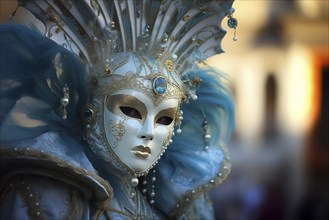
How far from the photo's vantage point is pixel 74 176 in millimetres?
1980

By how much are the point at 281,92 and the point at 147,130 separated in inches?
234

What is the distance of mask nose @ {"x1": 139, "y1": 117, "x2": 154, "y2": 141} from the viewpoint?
2107 millimetres

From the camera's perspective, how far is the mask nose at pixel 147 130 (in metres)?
2.11

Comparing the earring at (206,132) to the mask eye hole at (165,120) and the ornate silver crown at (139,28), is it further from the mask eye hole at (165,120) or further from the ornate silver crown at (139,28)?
the mask eye hole at (165,120)

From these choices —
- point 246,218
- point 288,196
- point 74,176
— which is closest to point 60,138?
point 74,176

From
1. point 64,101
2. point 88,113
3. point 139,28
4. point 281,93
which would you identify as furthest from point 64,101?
point 281,93

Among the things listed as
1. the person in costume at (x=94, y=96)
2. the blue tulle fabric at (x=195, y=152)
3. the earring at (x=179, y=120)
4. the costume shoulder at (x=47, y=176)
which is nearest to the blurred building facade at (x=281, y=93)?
the blue tulle fabric at (x=195, y=152)

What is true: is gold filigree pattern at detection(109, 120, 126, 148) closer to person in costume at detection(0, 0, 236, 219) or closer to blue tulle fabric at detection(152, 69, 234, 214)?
person in costume at detection(0, 0, 236, 219)

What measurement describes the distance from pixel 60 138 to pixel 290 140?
5.85 metres

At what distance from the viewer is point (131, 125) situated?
6.89ft

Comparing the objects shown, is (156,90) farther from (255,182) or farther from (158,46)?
(255,182)

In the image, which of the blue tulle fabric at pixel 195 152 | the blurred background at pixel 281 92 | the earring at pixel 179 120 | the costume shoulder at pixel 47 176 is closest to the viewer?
the costume shoulder at pixel 47 176

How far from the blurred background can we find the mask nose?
486cm

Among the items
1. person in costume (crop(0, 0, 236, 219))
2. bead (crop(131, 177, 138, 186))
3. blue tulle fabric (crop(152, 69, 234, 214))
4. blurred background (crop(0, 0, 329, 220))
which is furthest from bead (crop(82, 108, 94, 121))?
blurred background (crop(0, 0, 329, 220))
